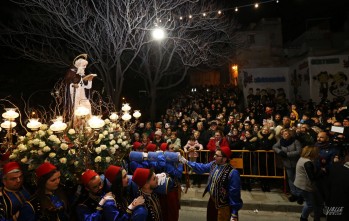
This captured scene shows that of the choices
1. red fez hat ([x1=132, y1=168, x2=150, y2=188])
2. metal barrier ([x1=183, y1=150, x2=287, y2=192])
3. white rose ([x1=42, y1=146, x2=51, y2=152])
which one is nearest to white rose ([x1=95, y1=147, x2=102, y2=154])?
white rose ([x1=42, y1=146, x2=51, y2=152])

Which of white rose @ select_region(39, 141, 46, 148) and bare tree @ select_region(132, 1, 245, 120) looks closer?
white rose @ select_region(39, 141, 46, 148)

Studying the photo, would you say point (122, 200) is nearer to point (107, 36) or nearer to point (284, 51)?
point (107, 36)

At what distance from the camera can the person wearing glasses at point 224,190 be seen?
15.0 feet

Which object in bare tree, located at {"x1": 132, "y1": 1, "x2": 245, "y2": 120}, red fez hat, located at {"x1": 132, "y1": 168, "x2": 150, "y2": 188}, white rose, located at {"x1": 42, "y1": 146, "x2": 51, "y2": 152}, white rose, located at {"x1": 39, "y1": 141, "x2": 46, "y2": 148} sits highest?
bare tree, located at {"x1": 132, "y1": 1, "x2": 245, "y2": 120}

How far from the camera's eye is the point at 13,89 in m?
17.6

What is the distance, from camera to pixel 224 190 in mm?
4703

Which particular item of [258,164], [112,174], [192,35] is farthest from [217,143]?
[192,35]

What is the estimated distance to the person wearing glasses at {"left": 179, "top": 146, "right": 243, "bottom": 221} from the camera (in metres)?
4.57

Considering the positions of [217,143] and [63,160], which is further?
[217,143]

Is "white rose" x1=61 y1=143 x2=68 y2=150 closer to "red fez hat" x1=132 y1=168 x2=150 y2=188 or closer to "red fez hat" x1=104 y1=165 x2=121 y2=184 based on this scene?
"red fez hat" x1=104 y1=165 x2=121 y2=184

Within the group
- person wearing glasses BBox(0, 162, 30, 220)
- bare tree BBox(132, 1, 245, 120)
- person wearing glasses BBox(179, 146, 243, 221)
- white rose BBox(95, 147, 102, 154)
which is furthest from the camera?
bare tree BBox(132, 1, 245, 120)

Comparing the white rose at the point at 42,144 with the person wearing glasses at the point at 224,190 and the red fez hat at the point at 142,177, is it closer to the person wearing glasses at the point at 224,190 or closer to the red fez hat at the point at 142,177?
the red fez hat at the point at 142,177

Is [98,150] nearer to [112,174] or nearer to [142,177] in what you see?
[112,174]

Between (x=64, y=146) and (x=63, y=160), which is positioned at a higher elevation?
(x=64, y=146)
